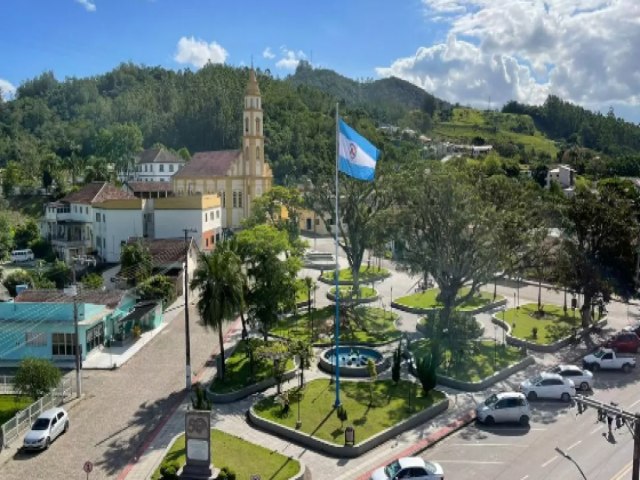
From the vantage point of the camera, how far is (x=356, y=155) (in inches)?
1051

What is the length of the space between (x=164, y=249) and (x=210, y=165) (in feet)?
87.1

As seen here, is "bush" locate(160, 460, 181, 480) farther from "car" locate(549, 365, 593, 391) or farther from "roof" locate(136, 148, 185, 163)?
"roof" locate(136, 148, 185, 163)

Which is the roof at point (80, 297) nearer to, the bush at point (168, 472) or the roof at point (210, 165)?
the bush at point (168, 472)

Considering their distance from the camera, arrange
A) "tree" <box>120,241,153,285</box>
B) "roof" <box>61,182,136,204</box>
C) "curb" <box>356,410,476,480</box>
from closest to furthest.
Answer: "curb" <box>356,410,476,480</box>, "tree" <box>120,241,153,285</box>, "roof" <box>61,182,136,204</box>

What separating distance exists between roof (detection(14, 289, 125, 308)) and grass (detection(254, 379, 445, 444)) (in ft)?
51.5

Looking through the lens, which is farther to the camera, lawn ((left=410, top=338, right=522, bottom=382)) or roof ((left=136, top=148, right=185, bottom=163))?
roof ((left=136, top=148, right=185, bottom=163))

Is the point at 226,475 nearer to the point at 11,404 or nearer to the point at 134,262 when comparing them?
the point at 11,404

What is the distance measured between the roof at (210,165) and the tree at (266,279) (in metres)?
44.3

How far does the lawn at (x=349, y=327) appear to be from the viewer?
37750 mm

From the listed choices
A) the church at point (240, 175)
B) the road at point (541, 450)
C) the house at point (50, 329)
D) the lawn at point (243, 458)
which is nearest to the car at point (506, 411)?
the road at point (541, 450)

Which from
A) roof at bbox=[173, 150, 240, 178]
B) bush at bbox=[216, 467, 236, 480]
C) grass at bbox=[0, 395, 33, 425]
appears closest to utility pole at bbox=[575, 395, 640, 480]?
bush at bbox=[216, 467, 236, 480]

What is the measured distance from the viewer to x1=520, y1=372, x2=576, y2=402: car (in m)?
29.0

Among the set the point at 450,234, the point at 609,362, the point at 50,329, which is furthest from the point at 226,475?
Answer: the point at 609,362

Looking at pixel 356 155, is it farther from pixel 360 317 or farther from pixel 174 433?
pixel 360 317
